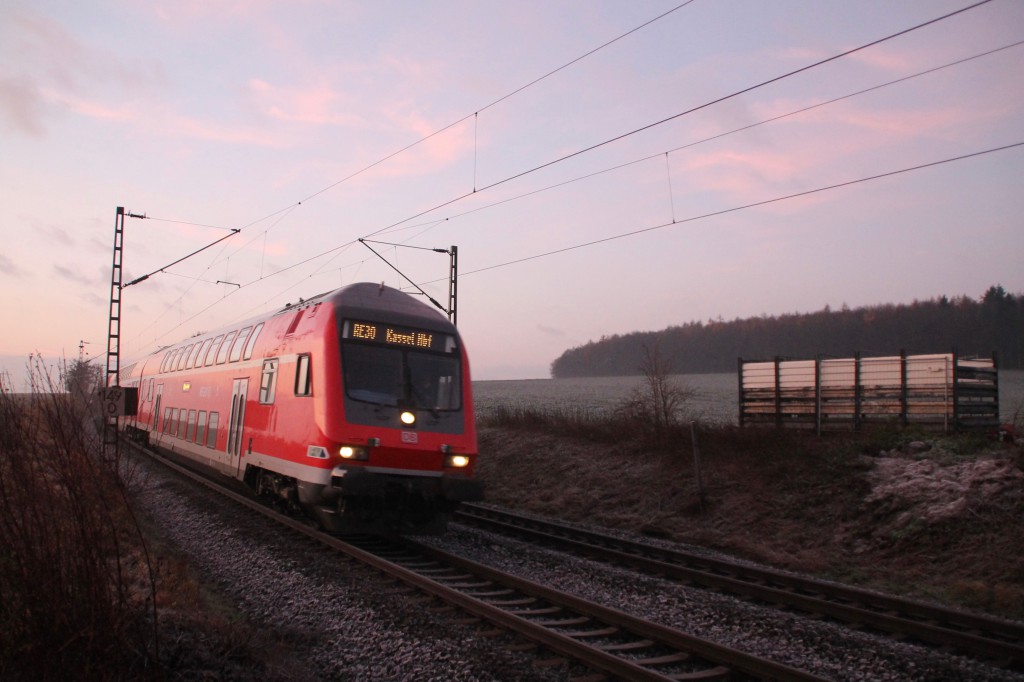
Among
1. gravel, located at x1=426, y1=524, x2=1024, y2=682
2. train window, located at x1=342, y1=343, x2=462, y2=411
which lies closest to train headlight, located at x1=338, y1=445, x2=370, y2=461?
train window, located at x1=342, y1=343, x2=462, y2=411

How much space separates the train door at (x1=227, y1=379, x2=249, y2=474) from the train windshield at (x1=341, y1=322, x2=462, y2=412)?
388 centimetres

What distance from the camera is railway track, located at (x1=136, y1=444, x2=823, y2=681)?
583cm

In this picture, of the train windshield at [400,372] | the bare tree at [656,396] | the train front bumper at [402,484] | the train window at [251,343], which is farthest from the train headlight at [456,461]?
the bare tree at [656,396]

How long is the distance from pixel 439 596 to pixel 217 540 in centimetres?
510

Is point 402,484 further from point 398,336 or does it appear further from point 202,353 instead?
point 202,353

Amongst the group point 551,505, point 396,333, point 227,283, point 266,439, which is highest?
Result: point 227,283

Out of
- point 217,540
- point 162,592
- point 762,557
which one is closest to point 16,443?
point 162,592

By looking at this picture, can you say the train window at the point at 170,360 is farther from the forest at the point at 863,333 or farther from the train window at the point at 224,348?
the forest at the point at 863,333

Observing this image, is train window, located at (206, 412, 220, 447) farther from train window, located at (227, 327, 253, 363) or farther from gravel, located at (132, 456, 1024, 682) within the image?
gravel, located at (132, 456, 1024, 682)

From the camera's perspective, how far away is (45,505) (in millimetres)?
4648

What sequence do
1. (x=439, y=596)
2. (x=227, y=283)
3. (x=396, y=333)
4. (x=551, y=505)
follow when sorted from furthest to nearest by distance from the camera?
(x=227, y=283), (x=551, y=505), (x=396, y=333), (x=439, y=596)

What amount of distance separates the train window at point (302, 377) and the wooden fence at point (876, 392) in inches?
470

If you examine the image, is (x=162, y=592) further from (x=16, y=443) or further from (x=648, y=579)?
(x=648, y=579)

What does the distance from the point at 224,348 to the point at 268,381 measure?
416 cm
